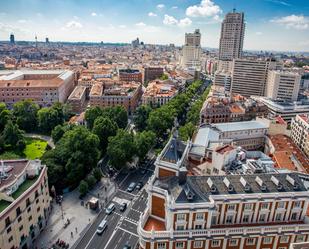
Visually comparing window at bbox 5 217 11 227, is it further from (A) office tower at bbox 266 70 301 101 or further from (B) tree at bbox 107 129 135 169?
(A) office tower at bbox 266 70 301 101

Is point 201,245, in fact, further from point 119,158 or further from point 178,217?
point 119,158

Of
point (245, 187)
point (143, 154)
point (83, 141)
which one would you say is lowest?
point (143, 154)

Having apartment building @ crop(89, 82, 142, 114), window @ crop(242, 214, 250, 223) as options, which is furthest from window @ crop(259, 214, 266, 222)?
apartment building @ crop(89, 82, 142, 114)

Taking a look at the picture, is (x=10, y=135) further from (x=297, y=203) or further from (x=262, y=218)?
(x=297, y=203)

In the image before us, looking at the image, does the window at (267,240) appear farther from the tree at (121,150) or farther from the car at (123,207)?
the tree at (121,150)

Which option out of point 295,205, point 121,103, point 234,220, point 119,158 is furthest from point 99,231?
point 121,103
